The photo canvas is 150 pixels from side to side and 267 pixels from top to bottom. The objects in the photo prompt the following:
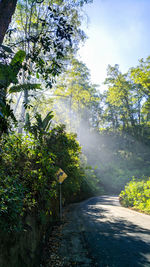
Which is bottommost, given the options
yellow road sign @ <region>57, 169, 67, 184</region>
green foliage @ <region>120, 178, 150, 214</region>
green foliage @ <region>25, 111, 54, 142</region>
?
green foliage @ <region>120, 178, 150, 214</region>

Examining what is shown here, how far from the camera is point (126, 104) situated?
29.8 metres

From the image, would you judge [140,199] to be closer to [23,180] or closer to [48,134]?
[48,134]

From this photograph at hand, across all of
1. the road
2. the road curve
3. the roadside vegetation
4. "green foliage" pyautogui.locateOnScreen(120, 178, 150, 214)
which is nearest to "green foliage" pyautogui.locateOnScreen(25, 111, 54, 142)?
the roadside vegetation

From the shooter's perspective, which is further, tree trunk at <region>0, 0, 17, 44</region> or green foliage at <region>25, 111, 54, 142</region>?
green foliage at <region>25, 111, 54, 142</region>

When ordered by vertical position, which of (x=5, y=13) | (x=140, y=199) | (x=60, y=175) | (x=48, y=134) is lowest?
(x=140, y=199)

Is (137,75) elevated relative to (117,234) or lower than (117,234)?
elevated

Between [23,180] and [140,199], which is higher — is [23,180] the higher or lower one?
the higher one

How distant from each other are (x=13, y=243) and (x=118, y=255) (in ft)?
7.50

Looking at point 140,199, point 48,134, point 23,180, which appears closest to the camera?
point 23,180

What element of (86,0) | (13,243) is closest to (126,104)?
(86,0)

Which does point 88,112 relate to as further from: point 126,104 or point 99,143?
point 126,104

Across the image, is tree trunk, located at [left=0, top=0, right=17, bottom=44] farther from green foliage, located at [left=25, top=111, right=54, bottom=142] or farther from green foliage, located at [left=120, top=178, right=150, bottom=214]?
green foliage, located at [left=120, top=178, right=150, bottom=214]

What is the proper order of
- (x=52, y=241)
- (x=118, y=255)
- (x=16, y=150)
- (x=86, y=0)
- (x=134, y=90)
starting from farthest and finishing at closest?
1. (x=134, y=90)
2. (x=86, y=0)
3. (x=52, y=241)
4. (x=16, y=150)
5. (x=118, y=255)

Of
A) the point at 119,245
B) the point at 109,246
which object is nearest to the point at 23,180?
the point at 109,246
